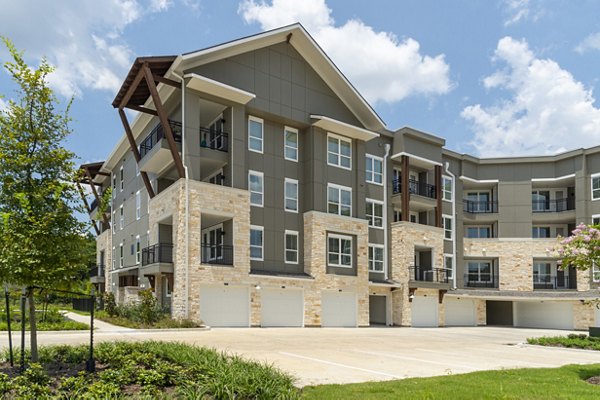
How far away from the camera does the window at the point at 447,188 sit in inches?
1561

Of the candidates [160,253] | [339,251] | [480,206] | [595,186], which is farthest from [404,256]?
[595,186]

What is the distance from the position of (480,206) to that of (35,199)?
126 ft

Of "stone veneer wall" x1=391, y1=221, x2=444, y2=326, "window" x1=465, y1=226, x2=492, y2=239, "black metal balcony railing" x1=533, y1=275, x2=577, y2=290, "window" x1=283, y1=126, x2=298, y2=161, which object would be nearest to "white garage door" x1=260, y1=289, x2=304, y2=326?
"window" x1=283, y1=126, x2=298, y2=161

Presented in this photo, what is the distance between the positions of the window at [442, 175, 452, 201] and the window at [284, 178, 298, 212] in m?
13.6

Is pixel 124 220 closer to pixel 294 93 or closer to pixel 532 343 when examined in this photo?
pixel 294 93

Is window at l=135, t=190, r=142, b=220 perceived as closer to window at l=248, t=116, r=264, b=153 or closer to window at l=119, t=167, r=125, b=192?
window at l=119, t=167, r=125, b=192

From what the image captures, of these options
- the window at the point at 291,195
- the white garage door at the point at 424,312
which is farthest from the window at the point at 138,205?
the white garage door at the point at 424,312

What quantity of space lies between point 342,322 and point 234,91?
562 inches

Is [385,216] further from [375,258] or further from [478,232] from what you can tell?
[478,232]

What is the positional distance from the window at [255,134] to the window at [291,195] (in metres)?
2.53

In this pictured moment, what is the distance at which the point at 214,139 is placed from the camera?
95.0 feet

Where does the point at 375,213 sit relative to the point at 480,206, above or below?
below

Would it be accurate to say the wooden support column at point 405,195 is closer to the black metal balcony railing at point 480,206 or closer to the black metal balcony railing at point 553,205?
the black metal balcony railing at point 480,206

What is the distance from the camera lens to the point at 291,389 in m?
8.89
